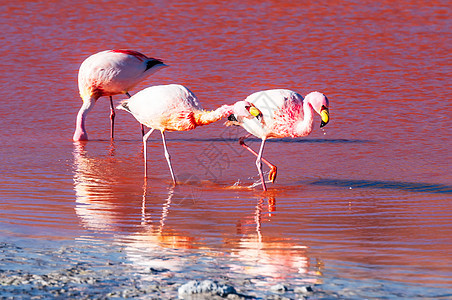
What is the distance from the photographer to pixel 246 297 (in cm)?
449

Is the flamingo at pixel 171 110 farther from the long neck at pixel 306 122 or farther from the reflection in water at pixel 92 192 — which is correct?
the long neck at pixel 306 122

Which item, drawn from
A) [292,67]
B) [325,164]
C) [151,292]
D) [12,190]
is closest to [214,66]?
[292,67]

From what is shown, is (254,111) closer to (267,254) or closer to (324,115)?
(324,115)

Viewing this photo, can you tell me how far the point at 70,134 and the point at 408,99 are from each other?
178 inches

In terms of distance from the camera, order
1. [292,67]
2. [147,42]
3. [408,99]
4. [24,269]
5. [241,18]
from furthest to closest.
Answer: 1. [241,18]
2. [147,42]
3. [292,67]
4. [408,99]
5. [24,269]

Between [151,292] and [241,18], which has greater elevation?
[241,18]

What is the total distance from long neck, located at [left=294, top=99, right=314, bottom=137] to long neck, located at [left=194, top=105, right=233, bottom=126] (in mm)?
698

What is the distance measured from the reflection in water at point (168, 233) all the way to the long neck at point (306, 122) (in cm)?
86

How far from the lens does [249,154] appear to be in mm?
9555

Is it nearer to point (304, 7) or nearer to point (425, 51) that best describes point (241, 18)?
point (304, 7)

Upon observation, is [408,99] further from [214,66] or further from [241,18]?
[241,18]

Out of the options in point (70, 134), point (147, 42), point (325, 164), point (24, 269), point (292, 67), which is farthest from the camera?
point (147, 42)

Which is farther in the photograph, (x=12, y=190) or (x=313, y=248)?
(x=12, y=190)

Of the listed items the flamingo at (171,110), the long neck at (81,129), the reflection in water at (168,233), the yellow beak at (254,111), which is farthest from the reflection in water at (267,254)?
the long neck at (81,129)
